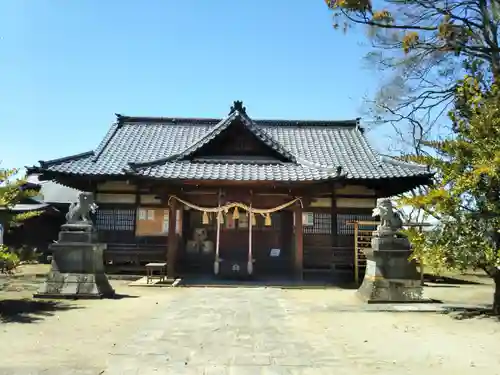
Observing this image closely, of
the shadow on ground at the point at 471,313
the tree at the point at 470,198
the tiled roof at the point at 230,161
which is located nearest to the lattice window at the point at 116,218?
the tiled roof at the point at 230,161

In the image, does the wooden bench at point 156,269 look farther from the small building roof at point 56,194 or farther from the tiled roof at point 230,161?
A: the small building roof at point 56,194

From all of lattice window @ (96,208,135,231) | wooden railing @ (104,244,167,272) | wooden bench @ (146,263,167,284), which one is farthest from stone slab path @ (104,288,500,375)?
lattice window @ (96,208,135,231)

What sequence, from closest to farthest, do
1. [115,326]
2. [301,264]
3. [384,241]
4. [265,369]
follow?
[265,369] → [115,326] → [384,241] → [301,264]

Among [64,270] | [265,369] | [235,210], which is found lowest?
[265,369]

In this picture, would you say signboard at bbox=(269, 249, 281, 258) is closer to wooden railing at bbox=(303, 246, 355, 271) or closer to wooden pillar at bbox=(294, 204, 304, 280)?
wooden railing at bbox=(303, 246, 355, 271)

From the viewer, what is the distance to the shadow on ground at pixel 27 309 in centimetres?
770

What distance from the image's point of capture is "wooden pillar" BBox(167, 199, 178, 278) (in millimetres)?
14836

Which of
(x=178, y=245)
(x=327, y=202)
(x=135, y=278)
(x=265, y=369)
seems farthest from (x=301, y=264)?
(x=265, y=369)

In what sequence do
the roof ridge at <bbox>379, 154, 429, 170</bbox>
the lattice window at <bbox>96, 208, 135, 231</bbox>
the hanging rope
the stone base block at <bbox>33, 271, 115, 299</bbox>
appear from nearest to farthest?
the stone base block at <bbox>33, 271, 115, 299</bbox>, the hanging rope, the roof ridge at <bbox>379, 154, 429, 170</bbox>, the lattice window at <bbox>96, 208, 135, 231</bbox>

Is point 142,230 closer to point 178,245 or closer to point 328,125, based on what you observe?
point 178,245

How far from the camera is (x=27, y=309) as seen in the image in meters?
8.61

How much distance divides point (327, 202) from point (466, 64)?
6794mm

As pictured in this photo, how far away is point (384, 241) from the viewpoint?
1015cm

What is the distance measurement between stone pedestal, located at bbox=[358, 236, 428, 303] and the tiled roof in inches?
180
